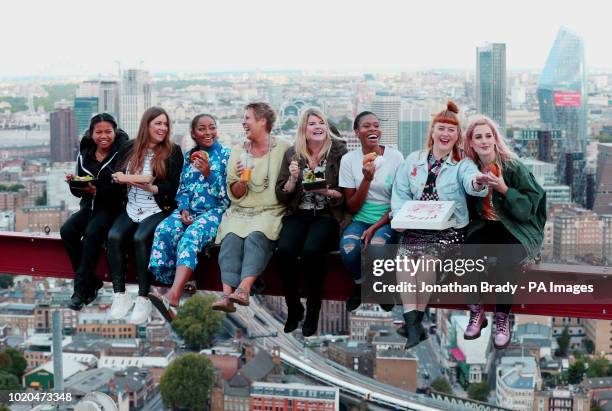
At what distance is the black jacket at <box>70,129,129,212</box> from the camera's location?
2584 millimetres

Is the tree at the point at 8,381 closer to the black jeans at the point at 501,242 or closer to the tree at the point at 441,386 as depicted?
the tree at the point at 441,386

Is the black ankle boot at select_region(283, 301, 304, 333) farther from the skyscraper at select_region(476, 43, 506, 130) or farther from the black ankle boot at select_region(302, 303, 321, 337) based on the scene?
the skyscraper at select_region(476, 43, 506, 130)

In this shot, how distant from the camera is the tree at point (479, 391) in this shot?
13.3m

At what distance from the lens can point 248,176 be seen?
2414 millimetres

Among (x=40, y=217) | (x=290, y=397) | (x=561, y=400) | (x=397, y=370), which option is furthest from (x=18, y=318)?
(x=561, y=400)

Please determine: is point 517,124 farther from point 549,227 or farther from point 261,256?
point 261,256

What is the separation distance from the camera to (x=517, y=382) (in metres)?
13.1

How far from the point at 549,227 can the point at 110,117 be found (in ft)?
67.3

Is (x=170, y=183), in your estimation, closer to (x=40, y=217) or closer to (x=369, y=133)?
(x=369, y=133)

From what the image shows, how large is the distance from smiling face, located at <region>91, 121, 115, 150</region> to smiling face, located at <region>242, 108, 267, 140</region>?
324 mm

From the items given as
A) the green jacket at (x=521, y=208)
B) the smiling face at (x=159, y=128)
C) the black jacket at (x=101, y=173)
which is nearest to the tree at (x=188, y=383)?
the black jacket at (x=101, y=173)

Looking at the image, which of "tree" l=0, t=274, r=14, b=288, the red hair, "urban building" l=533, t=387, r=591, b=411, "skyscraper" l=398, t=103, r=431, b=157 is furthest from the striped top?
"tree" l=0, t=274, r=14, b=288

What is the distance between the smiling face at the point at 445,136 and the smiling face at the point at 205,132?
0.51 metres

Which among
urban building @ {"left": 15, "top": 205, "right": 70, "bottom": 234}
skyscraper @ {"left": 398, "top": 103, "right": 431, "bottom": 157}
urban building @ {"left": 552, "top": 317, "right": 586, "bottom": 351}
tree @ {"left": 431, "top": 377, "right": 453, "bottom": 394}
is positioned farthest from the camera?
urban building @ {"left": 15, "top": 205, "right": 70, "bottom": 234}
